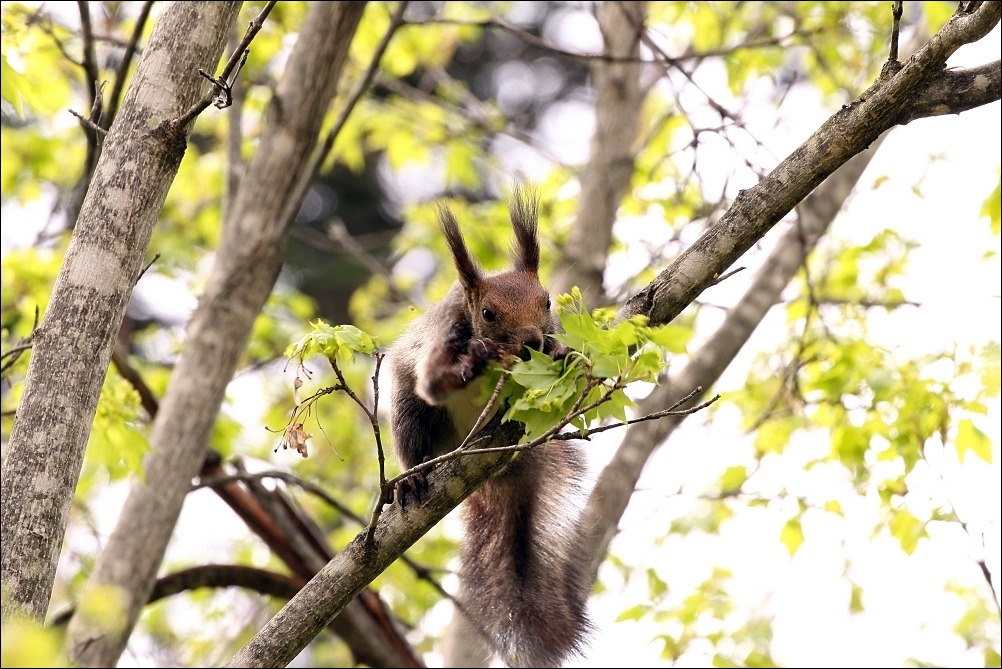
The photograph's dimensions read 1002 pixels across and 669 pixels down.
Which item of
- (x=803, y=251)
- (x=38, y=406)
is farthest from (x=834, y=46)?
(x=38, y=406)

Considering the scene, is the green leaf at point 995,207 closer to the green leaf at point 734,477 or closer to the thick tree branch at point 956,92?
the thick tree branch at point 956,92

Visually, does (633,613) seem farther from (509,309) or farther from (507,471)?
(509,309)

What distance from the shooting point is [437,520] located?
2436 mm

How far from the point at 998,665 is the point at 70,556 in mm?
4644

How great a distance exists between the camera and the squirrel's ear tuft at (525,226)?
3211mm

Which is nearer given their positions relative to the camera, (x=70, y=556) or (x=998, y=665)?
(x=998, y=665)

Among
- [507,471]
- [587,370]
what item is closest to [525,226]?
[507,471]

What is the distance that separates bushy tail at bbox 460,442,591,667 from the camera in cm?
340

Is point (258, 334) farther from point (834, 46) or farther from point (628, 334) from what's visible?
point (628, 334)

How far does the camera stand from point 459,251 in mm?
3203

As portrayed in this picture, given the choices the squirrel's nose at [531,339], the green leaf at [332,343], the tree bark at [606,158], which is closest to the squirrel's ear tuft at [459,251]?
the squirrel's nose at [531,339]

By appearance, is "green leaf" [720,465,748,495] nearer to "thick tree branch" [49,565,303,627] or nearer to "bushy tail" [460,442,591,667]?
"bushy tail" [460,442,591,667]

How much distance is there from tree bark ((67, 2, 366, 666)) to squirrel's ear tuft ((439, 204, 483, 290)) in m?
1.25

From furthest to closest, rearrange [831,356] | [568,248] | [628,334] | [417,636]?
[417,636] < [568,248] < [831,356] < [628,334]
